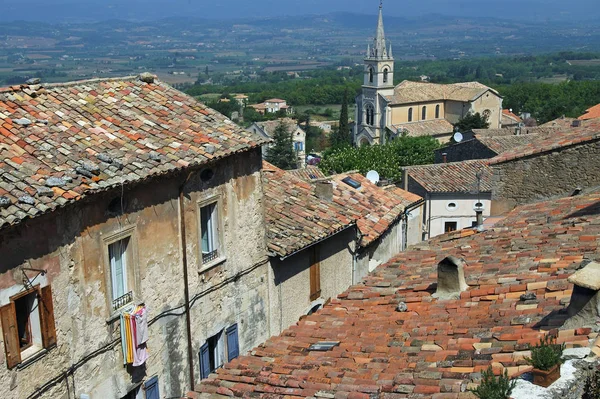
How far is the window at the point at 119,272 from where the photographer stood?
11359 millimetres

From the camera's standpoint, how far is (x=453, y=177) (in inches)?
1439

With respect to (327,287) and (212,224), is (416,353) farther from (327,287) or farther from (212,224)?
(327,287)

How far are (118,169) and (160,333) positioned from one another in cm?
310

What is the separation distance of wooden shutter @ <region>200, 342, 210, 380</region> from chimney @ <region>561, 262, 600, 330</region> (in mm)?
7966

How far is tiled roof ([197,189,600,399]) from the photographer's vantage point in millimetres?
7766

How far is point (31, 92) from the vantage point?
12445 mm

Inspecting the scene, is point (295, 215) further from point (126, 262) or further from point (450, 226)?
point (450, 226)

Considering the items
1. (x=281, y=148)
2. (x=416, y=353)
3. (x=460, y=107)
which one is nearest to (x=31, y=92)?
(x=416, y=353)

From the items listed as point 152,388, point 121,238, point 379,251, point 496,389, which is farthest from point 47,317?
point 379,251

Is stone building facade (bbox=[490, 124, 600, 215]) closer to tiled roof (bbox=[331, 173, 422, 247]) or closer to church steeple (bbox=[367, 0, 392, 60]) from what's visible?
tiled roof (bbox=[331, 173, 422, 247])

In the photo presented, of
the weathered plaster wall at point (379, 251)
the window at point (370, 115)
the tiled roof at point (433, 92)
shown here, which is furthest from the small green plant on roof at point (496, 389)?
the window at point (370, 115)

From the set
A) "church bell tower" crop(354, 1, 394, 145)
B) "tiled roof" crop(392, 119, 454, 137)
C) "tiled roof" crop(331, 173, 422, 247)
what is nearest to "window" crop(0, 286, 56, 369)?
"tiled roof" crop(331, 173, 422, 247)

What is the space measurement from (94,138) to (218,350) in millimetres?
4980

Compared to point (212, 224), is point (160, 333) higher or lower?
lower
